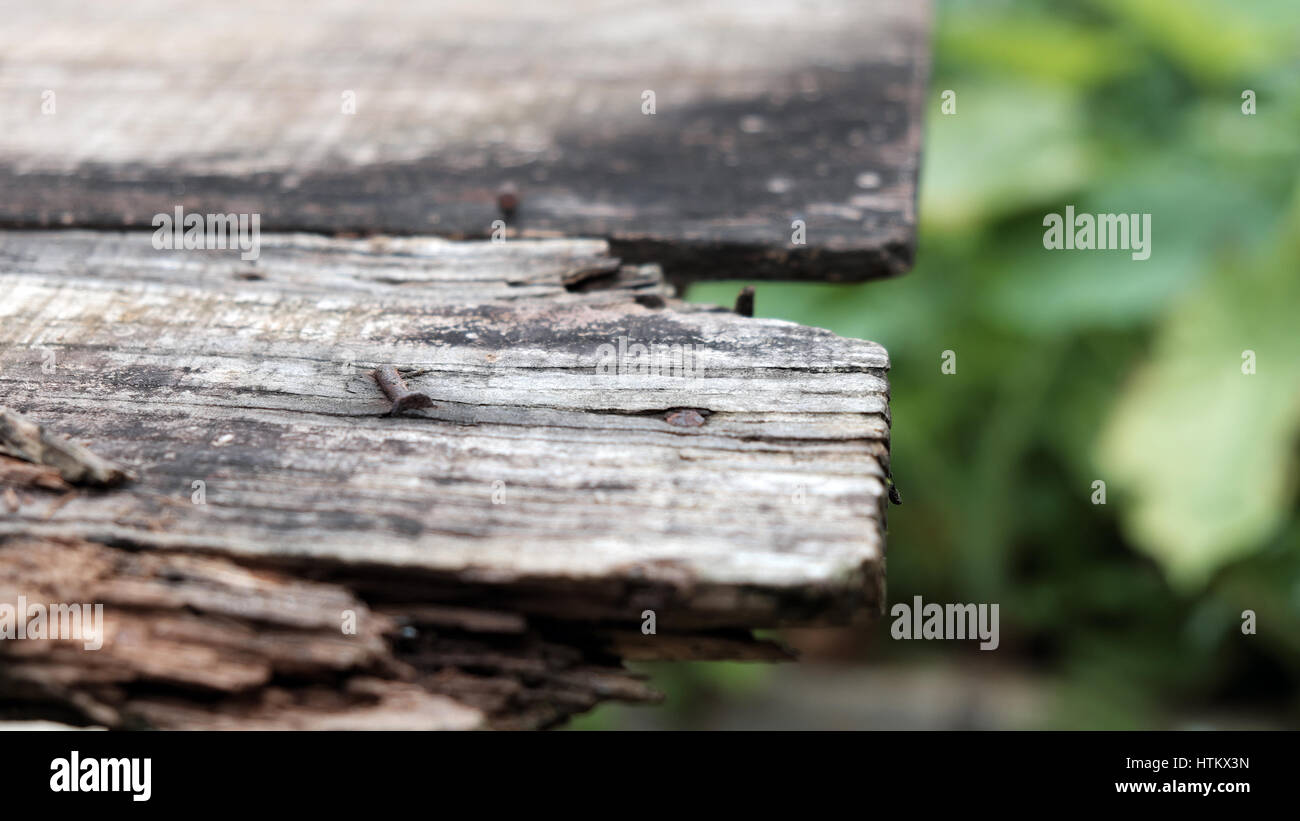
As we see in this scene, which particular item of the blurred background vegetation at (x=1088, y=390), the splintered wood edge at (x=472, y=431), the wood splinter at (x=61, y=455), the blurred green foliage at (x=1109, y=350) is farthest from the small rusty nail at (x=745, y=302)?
the blurred background vegetation at (x=1088, y=390)

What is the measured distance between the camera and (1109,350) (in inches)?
174

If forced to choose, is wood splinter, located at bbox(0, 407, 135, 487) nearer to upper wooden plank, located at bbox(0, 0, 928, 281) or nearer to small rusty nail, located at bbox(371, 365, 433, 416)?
small rusty nail, located at bbox(371, 365, 433, 416)

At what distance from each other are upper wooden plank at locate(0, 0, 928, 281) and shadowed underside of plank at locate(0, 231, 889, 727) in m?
0.28

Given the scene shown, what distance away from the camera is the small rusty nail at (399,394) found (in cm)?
80

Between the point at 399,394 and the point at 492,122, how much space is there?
65 cm

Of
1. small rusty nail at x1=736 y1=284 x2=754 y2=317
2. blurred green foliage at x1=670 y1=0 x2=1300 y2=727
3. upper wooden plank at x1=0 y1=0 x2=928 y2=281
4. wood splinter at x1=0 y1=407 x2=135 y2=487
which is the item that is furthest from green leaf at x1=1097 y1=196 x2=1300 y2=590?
wood splinter at x1=0 y1=407 x2=135 y2=487

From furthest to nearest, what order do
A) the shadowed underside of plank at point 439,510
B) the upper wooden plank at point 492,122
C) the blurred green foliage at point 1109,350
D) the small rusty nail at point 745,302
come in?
the blurred green foliage at point 1109,350, the upper wooden plank at point 492,122, the small rusty nail at point 745,302, the shadowed underside of plank at point 439,510

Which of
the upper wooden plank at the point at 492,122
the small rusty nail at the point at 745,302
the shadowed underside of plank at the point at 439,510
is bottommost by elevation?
the shadowed underside of plank at the point at 439,510

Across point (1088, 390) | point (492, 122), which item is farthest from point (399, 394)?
point (1088, 390)

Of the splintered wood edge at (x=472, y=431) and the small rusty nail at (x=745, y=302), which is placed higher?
the small rusty nail at (x=745, y=302)

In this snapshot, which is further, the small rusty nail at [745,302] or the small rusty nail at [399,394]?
the small rusty nail at [745,302]

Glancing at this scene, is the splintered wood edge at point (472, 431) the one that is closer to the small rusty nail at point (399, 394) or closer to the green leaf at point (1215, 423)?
the small rusty nail at point (399, 394)

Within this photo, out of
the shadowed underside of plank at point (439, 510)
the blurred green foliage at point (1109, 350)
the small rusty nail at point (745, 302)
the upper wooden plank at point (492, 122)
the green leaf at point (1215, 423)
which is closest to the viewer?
the shadowed underside of plank at point (439, 510)

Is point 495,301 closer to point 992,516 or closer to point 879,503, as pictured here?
point 879,503
